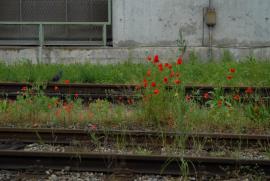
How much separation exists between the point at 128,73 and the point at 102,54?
108 inches

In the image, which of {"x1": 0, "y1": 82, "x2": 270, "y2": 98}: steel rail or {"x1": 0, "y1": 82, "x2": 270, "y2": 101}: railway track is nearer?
{"x1": 0, "y1": 82, "x2": 270, "y2": 101}: railway track

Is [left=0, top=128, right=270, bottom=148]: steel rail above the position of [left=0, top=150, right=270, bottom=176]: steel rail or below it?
above

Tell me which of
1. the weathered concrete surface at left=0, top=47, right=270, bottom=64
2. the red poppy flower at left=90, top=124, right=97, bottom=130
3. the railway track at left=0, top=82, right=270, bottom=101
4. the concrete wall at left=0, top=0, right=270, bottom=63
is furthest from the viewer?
the concrete wall at left=0, top=0, right=270, bottom=63

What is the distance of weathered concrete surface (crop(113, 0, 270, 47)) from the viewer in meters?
15.3

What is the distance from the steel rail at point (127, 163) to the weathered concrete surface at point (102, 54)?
8.40 meters

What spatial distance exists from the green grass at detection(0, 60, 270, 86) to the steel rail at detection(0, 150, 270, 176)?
5.03 meters

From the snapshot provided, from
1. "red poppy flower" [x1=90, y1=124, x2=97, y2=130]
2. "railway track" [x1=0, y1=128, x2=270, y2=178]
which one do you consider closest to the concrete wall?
"red poppy flower" [x1=90, y1=124, x2=97, y2=130]

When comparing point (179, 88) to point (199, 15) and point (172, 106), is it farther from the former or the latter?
point (199, 15)

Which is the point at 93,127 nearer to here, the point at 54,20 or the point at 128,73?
the point at 128,73

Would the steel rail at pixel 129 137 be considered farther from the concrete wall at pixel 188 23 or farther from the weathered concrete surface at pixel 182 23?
the weathered concrete surface at pixel 182 23

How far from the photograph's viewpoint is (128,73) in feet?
40.2

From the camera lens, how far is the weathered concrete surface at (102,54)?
48.3ft

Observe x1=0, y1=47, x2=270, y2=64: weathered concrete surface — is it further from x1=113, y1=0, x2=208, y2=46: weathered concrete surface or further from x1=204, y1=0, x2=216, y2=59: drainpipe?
x1=113, y1=0, x2=208, y2=46: weathered concrete surface

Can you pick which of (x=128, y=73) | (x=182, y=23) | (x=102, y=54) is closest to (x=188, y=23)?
(x=182, y=23)
